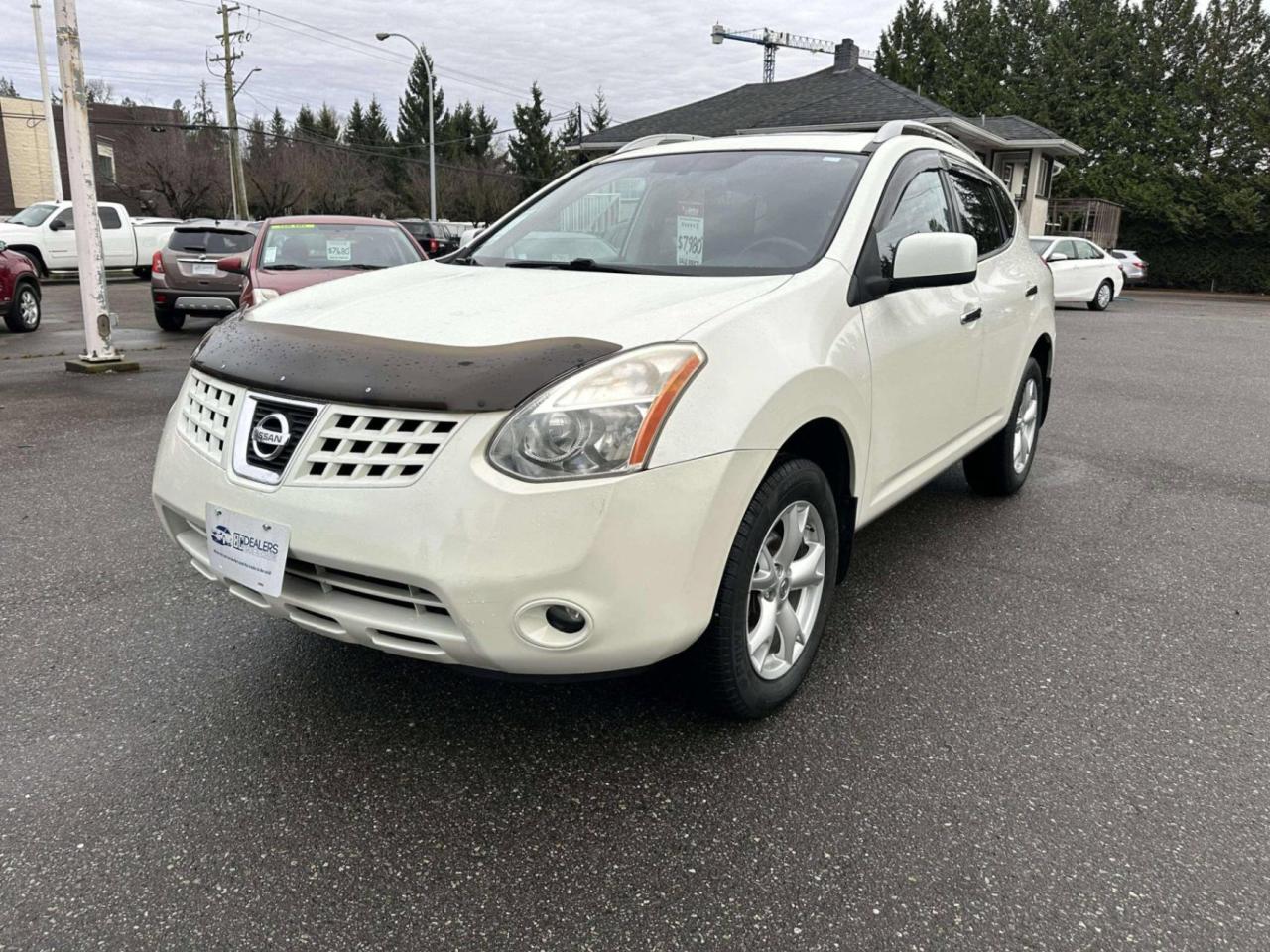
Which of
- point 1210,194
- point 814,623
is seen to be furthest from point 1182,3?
point 814,623

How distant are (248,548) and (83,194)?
7.95m

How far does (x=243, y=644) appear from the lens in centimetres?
326

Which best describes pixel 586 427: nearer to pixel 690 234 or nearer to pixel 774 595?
pixel 774 595

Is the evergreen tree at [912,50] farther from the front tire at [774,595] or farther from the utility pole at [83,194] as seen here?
the front tire at [774,595]

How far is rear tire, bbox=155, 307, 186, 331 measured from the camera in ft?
42.8

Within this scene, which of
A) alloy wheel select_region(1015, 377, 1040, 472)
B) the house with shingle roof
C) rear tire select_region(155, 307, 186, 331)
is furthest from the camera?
the house with shingle roof

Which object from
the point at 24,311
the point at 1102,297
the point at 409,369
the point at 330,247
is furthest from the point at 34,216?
the point at 1102,297

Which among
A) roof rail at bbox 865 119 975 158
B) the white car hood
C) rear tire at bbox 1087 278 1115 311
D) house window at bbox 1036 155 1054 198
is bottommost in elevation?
rear tire at bbox 1087 278 1115 311

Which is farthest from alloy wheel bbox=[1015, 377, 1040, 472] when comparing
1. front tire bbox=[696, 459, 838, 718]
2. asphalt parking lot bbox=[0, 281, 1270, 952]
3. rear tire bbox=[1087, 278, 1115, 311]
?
rear tire bbox=[1087, 278, 1115, 311]

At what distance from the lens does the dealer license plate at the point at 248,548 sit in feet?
7.55

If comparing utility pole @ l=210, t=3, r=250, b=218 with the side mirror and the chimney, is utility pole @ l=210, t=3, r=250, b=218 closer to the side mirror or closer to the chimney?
the chimney

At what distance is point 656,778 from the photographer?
2.53 metres

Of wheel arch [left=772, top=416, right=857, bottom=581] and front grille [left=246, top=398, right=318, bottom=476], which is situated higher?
front grille [left=246, top=398, right=318, bottom=476]

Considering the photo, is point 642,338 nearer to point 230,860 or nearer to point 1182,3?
point 230,860
